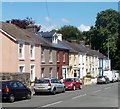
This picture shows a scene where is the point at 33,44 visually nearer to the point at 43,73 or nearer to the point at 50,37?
the point at 43,73

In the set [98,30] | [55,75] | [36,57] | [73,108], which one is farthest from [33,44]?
[98,30]

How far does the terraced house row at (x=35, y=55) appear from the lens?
32.7 metres

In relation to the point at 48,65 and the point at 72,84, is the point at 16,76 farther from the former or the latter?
the point at 48,65

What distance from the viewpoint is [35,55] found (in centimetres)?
3684

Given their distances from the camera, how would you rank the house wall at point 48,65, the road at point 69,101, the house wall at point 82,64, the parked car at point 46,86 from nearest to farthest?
1. the road at point 69,101
2. the parked car at point 46,86
3. the house wall at point 48,65
4. the house wall at point 82,64

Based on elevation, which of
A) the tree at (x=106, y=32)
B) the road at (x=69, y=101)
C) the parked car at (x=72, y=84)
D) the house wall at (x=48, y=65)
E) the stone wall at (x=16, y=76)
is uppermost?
the tree at (x=106, y=32)

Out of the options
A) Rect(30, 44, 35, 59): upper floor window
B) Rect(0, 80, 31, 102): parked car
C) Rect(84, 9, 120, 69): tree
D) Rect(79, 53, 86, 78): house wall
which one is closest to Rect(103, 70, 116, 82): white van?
Rect(79, 53, 86, 78): house wall

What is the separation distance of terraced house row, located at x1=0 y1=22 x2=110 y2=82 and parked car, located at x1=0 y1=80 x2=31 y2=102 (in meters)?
9.65

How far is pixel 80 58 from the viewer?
55.3 m

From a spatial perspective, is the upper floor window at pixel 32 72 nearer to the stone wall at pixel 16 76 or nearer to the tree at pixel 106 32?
the stone wall at pixel 16 76

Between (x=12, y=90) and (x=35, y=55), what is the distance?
1799cm

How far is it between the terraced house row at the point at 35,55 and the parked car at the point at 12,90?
31.7 ft

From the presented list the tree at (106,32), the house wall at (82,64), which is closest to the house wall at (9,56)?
the house wall at (82,64)

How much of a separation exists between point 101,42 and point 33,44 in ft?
159
